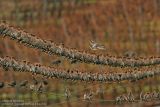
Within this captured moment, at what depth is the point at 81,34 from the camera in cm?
223

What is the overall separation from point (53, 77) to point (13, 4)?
0.43 m

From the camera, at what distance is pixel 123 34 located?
2.25m

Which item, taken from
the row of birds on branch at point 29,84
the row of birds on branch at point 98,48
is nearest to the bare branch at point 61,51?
the row of birds on branch at point 98,48

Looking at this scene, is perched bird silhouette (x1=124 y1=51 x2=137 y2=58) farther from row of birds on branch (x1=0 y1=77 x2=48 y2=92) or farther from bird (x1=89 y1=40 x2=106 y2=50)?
row of birds on branch (x1=0 y1=77 x2=48 y2=92)

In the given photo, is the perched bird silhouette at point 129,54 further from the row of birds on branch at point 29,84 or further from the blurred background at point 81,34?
the row of birds on branch at point 29,84

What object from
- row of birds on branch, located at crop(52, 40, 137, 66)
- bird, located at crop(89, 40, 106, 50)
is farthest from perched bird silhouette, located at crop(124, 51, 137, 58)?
bird, located at crop(89, 40, 106, 50)

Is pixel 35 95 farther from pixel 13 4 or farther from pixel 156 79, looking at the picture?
pixel 156 79

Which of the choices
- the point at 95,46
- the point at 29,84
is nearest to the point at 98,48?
the point at 95,46

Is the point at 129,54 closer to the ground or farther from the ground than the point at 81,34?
closer to the ground

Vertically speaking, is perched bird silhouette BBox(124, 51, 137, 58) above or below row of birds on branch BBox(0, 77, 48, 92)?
above

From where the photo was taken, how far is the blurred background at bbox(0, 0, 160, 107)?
2.16 meters

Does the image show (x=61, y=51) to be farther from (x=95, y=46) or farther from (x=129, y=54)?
(x=129, y=54)

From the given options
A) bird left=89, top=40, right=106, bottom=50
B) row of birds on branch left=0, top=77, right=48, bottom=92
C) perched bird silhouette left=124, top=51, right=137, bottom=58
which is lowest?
row of birds on branch left=0, top=77, right=48, bottom=92

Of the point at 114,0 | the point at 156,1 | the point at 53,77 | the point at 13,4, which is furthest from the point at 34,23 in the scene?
the point at 156,1
